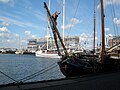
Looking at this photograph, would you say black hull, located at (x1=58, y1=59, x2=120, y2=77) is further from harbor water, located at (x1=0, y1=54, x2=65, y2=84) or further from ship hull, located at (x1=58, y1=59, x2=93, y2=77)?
harbor water, located at (x1=0, y1=54, x2=65, y2=84)

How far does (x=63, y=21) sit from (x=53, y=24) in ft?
169

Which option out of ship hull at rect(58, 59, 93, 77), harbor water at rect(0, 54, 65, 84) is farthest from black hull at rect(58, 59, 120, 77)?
harbor water at rect(0, 54, 65, 84)

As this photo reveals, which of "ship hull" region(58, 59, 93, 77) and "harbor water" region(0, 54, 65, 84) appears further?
"harbor water" region(0, 54, 65, 84)

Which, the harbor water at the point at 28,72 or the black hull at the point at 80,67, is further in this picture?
the harbor water at the point at 28,72

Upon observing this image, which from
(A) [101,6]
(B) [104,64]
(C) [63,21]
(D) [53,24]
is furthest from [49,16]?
(C) [63,21]

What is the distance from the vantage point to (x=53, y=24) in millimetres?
24641

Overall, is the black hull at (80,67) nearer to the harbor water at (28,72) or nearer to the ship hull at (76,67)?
the ship hull at (76,67)

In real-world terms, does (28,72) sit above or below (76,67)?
below

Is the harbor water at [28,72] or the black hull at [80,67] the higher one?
the black hull at [80,67]

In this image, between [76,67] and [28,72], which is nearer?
[76,67]

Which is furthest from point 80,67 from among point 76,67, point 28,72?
point 28,72

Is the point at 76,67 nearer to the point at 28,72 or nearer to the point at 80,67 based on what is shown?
the point at 80,67

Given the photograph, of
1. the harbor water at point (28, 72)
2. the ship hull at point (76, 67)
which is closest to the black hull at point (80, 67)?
the ship hull at point (76, 67)

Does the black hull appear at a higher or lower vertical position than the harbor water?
higher
